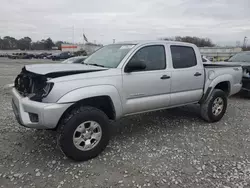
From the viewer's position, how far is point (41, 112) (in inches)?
117

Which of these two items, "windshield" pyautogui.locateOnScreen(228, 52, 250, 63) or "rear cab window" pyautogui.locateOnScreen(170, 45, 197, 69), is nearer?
"rear cab window" pyautogui.locateOnScreen(170, 45, 197, 69)

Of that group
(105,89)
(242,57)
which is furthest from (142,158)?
(242,57)

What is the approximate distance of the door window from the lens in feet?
13.1

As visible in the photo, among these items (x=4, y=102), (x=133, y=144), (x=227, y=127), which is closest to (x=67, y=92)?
(x=133, y=144)

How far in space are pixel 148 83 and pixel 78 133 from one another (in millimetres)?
1485

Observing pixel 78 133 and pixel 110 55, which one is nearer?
pixel 78 133

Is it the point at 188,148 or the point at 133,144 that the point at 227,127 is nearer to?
A: the point at 188,148

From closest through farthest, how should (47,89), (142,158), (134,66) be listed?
1. (47,89)
2. (142,158)
3. (134,66)

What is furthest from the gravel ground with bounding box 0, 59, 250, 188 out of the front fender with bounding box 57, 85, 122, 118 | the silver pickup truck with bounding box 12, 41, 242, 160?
the front fender with bounding box 57, 85, 122, 118

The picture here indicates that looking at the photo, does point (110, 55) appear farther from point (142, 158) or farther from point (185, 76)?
point (142, 158)

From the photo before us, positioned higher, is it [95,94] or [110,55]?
[110,55]

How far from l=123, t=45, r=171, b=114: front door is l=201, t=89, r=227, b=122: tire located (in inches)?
48.4

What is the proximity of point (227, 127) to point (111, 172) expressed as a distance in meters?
3.12

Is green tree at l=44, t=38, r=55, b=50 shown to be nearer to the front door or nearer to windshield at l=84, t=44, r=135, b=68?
windshield at l=84, t=44, r=135, b=68
